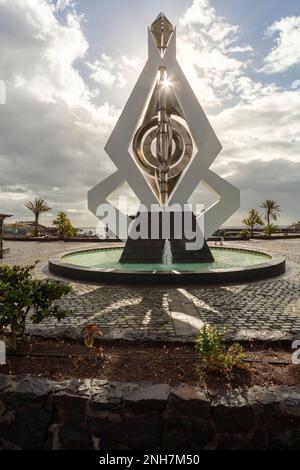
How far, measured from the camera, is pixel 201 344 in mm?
3736

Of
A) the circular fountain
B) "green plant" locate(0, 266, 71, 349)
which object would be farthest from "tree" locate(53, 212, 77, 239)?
"green plant" locate(0, 266, 71, 349)

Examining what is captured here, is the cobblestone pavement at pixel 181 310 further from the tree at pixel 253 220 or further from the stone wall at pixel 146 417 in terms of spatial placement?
the tree at pixel 253 220

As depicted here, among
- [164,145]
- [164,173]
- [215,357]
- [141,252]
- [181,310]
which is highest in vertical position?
[164,145]

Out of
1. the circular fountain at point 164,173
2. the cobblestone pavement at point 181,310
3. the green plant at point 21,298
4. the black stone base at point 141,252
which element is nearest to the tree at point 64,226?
the circular fountain at point 164,173

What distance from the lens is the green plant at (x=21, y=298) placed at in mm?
3982

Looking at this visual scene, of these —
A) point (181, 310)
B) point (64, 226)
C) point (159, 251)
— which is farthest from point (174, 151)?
point (64, 226)

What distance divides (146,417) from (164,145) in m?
13.7

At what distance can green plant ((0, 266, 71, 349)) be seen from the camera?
157 inches

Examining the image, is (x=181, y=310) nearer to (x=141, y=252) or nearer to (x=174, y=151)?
(x=141, y=252)

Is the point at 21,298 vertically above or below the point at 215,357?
above

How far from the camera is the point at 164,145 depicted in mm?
15172

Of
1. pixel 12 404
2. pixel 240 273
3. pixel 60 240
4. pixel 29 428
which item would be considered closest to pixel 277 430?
pixel 29 428

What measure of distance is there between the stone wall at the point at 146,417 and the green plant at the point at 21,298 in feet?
3.47
